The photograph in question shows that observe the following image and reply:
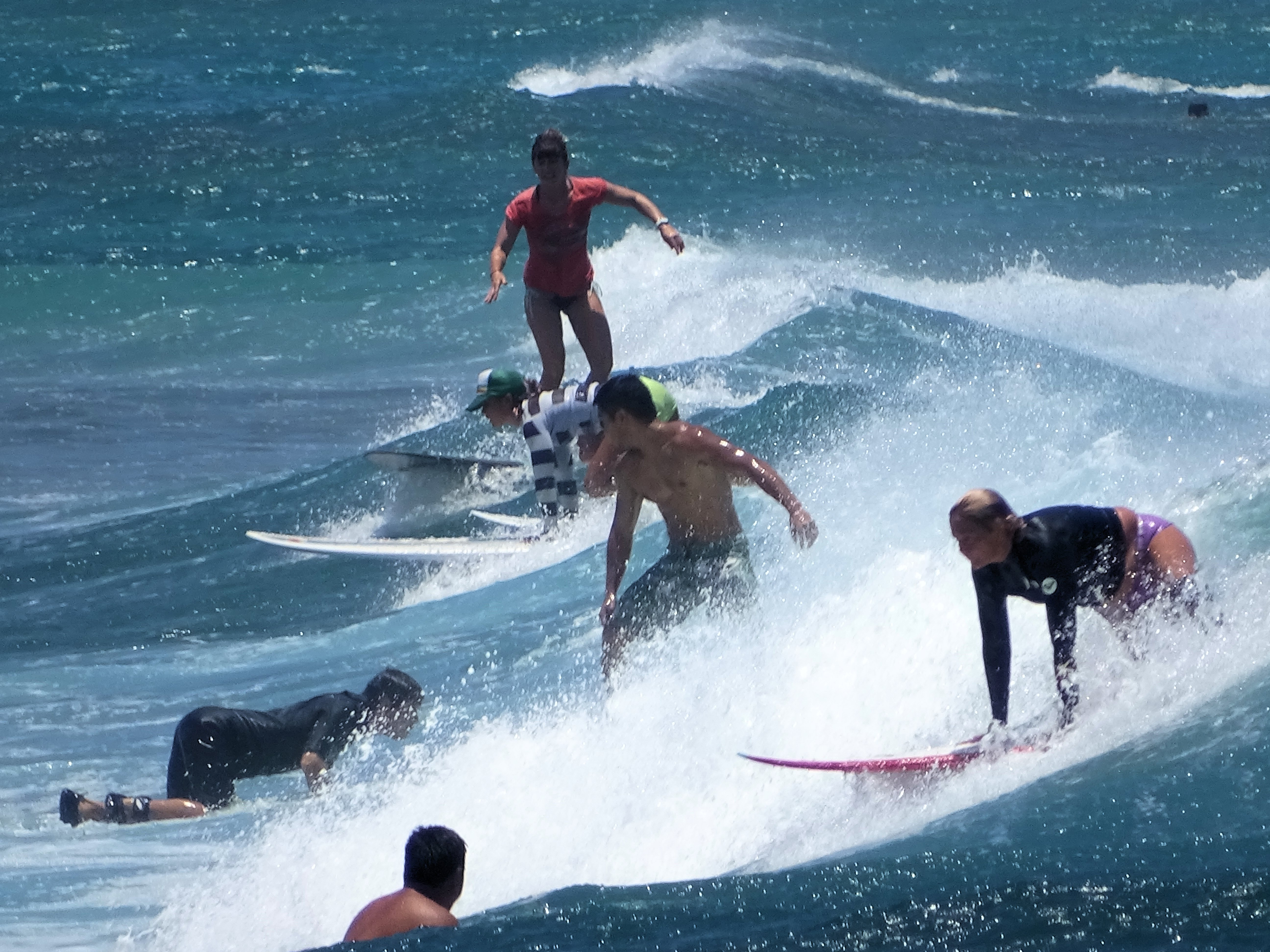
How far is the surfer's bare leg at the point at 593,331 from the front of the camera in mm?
8805

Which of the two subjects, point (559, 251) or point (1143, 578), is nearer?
point (1143, 578)

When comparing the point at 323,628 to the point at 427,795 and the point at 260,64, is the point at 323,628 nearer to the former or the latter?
the point at 427,795

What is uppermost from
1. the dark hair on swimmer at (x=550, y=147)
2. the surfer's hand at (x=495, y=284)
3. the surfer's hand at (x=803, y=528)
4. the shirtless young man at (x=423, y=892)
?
the dark hair on swimmer at (x=550, y=147)

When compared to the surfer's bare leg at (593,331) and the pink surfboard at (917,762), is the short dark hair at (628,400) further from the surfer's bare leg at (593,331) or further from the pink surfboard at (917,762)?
the surfer's bare leg at (593,331)

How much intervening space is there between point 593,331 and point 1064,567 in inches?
164

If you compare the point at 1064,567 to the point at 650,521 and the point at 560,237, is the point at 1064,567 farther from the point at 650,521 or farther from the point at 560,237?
the point at 650,521

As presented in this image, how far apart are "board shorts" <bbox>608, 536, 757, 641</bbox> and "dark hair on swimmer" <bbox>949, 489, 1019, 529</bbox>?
1.58 meters

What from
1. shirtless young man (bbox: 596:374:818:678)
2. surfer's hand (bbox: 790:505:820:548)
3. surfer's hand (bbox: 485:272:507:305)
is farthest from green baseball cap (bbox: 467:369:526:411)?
surfer's hand (bbox: 790:505:820:548)

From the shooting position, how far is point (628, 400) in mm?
6156

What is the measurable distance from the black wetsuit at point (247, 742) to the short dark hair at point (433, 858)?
2450 millimetres

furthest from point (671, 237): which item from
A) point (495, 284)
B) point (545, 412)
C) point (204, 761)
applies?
point (204, 761)

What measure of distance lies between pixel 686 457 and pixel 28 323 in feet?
41.4

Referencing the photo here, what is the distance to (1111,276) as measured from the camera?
Answer: 15.5 m

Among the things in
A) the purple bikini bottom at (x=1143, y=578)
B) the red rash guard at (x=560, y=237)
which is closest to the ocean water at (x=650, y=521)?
the purple bikini bottom at (x=1143, y=578)
